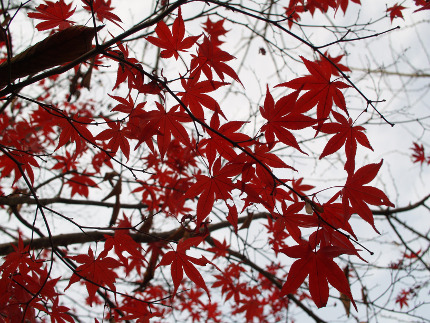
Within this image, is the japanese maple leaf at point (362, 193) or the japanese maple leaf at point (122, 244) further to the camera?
the japanese maple leaf at point (122, 244)

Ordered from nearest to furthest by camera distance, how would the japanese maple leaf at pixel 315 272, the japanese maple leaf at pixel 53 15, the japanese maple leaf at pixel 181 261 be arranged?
the japanese maple leaf at pixel 315 272, the japanese maple leaf at pixel 181 261, the japanese maple leaf at pixel 53 15

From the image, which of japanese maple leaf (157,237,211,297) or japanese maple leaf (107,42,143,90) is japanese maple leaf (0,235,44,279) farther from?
japanese maple leaf (107,42,143,90)

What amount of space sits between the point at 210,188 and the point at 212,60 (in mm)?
430

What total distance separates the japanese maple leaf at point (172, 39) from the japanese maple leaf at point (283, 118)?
0.36 m

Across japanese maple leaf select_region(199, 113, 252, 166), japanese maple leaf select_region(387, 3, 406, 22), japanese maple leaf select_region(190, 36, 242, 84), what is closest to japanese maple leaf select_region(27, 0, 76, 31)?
japanese maple leaf select_region(190, 36, 242, 84)

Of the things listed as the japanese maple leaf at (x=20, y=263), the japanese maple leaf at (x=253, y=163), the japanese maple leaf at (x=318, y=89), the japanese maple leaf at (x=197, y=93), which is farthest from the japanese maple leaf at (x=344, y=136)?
the japanese maple leaf at (x=20, y=263)

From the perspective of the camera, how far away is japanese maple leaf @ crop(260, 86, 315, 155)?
93 centimetres

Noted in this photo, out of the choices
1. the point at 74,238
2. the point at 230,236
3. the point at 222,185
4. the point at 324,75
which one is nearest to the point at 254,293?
the point at 230,236

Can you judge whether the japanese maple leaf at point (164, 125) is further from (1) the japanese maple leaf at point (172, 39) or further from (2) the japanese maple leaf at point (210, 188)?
(1) the japanese maple leaf at point (172, 39)

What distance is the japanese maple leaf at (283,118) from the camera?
0.93 metres

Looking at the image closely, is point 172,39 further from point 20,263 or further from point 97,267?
point 20,263

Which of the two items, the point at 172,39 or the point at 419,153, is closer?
the point at 172,39

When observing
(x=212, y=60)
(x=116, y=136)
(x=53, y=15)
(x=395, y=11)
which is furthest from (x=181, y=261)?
(x=395, y=11)

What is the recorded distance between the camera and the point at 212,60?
3.28 ft
